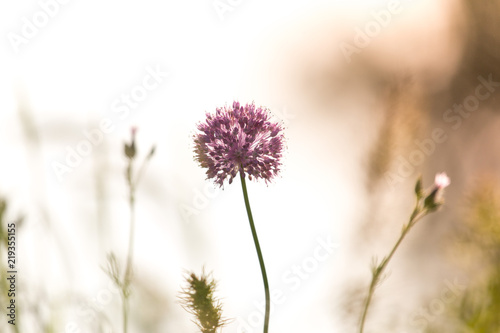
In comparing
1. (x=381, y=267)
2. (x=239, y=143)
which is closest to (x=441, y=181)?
(x=381, y=267)

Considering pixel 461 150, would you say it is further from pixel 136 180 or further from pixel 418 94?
pixel 136 180

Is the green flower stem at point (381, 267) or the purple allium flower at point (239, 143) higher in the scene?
the purple allium flower at point (239, 143)

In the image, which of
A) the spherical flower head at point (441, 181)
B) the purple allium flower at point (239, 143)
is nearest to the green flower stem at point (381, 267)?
the spherical flower head at point (441, 181)

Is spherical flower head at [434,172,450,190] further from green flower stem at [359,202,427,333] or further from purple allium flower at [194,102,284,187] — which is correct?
purple allium flower at [194,102,284,187]

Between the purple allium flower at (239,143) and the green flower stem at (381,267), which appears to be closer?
the green flower stem at (381,267)

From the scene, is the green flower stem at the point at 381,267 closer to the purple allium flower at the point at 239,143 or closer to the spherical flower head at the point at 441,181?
the spherical flower head at the point at 441,181

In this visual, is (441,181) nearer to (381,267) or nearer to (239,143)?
(381,267)

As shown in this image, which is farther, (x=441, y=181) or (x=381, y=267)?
(x=441, y=181)

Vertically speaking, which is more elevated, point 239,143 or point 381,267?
point 239,143

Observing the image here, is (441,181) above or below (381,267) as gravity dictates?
above
